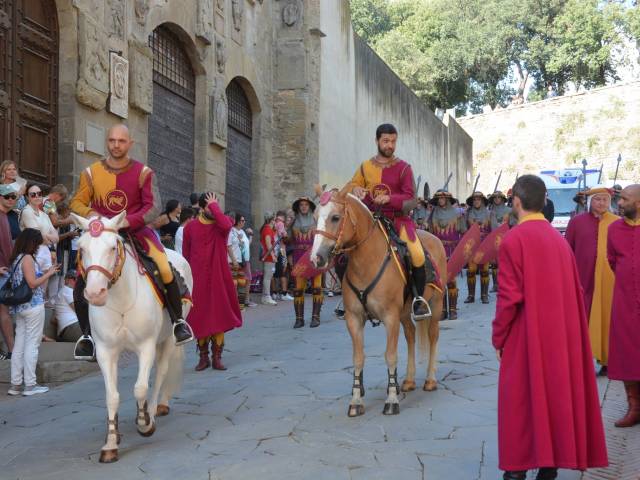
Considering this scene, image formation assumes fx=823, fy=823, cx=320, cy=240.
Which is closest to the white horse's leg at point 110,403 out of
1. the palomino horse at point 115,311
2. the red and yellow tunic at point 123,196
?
the palomino horse at point 115,311

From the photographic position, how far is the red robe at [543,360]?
14.6 feet

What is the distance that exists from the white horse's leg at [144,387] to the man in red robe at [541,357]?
8.77 ft

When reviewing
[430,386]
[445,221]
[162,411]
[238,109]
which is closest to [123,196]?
[162,411]

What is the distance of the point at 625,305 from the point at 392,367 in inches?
76.2

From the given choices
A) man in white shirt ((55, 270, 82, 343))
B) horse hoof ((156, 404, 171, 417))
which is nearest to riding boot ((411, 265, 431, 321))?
horse hoof ((156, 404, 171, 417))

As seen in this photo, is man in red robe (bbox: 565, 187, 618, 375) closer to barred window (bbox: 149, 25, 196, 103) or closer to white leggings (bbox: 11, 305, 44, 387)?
white leggings (bbox: 11, 305, 44, 387)

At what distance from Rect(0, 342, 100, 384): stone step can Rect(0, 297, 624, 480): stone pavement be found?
0.19 meters

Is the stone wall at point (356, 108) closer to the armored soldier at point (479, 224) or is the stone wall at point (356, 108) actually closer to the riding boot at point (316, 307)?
the armored soldier at point (479, 224)

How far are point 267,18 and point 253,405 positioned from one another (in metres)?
16.4

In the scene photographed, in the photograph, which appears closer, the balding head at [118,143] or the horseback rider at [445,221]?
the balding head at [118,143]

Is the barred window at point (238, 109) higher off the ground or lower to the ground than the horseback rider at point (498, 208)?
higher

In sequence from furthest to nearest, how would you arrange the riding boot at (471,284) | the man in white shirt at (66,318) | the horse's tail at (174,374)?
the riding boot at (471,284) → the man in white shirt at (66,318) → the horse's tail at (174,374)

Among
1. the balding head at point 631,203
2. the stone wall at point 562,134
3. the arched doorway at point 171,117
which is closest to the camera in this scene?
the balding head at point 631,203

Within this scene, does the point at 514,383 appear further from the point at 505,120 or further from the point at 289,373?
the point at 505,120
